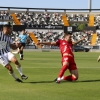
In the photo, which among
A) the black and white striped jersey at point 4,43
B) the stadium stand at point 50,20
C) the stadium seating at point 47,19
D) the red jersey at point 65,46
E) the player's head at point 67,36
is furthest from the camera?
the stadium seating at point 47,19

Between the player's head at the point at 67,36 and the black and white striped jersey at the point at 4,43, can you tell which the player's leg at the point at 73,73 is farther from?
the black and white striped jersey at the point at 4,43

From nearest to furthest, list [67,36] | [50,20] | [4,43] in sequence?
[4,43], [67,36], [50,20]

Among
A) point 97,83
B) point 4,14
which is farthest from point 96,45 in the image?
point 97,83

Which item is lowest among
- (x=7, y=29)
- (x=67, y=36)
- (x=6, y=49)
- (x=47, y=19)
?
(x=47, y=19)

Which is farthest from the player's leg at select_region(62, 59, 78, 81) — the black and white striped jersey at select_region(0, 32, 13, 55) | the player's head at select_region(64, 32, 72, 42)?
the black and white striped jersey at select_region(0, 32, 13, 55)

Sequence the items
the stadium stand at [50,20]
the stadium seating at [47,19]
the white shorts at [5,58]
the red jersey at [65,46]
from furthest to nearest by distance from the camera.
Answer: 1. the stadium seating at [47,19]
2. the stadium stand at [50,20]
3. the red jersey at [65,46]
4. the white shorts at [5,58]

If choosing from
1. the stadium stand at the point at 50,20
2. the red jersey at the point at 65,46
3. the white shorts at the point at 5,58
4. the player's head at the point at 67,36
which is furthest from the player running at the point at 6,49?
the stadium stand at the point at 50,20

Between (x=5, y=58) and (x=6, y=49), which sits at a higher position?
(x=6, y=49)

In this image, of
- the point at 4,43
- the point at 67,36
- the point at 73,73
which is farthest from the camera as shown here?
the point at 73,73

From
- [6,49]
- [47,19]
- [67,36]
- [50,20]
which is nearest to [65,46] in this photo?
[67,36]

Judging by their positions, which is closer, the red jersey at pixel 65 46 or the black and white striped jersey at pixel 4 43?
the black and white striped jersey at pixel 4 43

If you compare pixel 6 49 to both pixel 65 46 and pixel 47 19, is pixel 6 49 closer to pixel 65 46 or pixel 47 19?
pixel 65 46

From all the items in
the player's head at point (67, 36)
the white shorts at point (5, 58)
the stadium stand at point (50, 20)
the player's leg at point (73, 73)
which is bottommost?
the stadium stand at point (50, 20)

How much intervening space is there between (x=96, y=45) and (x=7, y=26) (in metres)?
49.3
